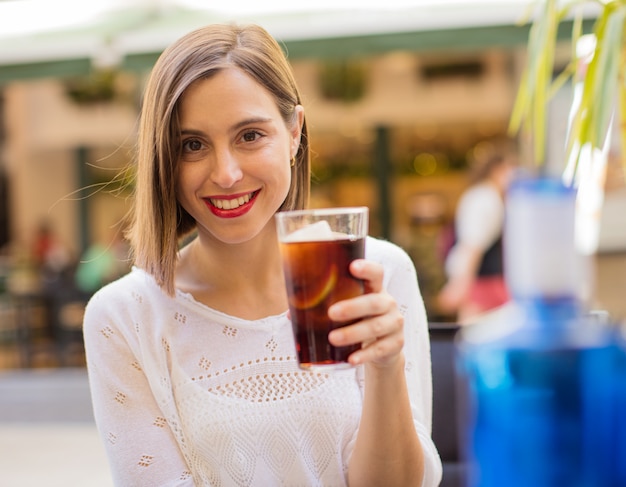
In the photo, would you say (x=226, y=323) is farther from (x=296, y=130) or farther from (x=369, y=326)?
(x=369, y=326)

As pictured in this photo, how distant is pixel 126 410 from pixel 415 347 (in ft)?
1.75

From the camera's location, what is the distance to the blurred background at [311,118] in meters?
3.74

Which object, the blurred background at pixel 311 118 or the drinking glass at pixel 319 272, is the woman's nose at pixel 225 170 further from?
the blurred background at pixel 311 118

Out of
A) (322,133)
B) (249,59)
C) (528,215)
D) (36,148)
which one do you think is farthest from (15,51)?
(36,148)

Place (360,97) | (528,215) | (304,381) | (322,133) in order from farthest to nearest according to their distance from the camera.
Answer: (322,133), (360,97), (304,381), (528,215)

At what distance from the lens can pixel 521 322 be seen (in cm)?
62

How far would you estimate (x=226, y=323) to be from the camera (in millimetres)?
1676

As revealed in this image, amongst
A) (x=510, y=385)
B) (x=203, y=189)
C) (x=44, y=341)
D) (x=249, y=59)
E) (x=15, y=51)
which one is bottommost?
(x=44, y=341)

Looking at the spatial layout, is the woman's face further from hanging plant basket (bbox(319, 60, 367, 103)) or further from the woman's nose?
hanging plant basket (bbox(319, 60, 367, 103))

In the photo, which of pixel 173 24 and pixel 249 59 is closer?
pixel 249 59

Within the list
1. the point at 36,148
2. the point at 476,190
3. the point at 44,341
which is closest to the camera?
the point at 476,190

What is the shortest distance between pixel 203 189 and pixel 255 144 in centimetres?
12

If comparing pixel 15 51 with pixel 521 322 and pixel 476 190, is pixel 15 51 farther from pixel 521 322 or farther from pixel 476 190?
pixel 521 322

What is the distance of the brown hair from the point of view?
56.3 inches
